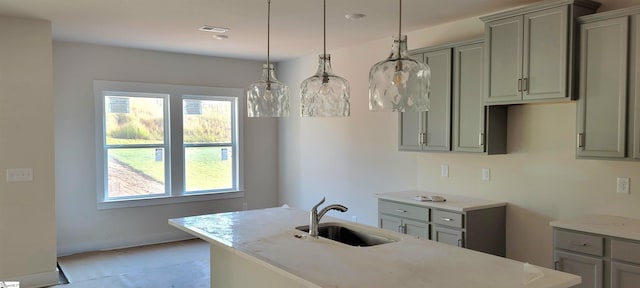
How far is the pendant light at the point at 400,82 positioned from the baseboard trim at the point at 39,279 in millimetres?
3795

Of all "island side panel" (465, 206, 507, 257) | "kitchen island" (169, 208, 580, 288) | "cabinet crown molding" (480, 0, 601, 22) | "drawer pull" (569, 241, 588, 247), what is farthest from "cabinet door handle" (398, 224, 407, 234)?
"cabinet crown molding" (480, 0, 601, 22)

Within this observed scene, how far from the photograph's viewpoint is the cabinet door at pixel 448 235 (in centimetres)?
381

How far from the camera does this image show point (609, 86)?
311 cm

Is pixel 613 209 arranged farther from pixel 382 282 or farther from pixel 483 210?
pixel 382 282

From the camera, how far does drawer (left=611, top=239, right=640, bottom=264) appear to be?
9.16 feet

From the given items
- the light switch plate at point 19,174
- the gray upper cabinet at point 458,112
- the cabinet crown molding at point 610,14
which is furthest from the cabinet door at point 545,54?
the light switch plate at point 19,174

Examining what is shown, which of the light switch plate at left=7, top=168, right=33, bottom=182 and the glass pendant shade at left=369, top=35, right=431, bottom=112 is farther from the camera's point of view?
the light switch plate at left=7, top=168, right=33, bottom=182

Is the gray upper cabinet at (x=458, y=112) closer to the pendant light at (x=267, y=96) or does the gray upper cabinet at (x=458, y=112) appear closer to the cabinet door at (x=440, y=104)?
the cabinet door at (x=440, y=104)

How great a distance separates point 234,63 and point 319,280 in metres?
5.09

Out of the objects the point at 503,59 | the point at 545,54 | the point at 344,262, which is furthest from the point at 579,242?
the point at 344,262

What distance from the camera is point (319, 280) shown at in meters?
1.98

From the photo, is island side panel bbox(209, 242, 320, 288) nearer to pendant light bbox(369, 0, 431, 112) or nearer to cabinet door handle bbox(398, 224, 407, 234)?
pendant light bbox(369, 0, 431, 112)

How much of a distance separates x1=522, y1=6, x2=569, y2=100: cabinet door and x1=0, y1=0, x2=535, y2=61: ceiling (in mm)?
356

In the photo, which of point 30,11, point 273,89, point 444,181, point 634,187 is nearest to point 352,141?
point 444,181
